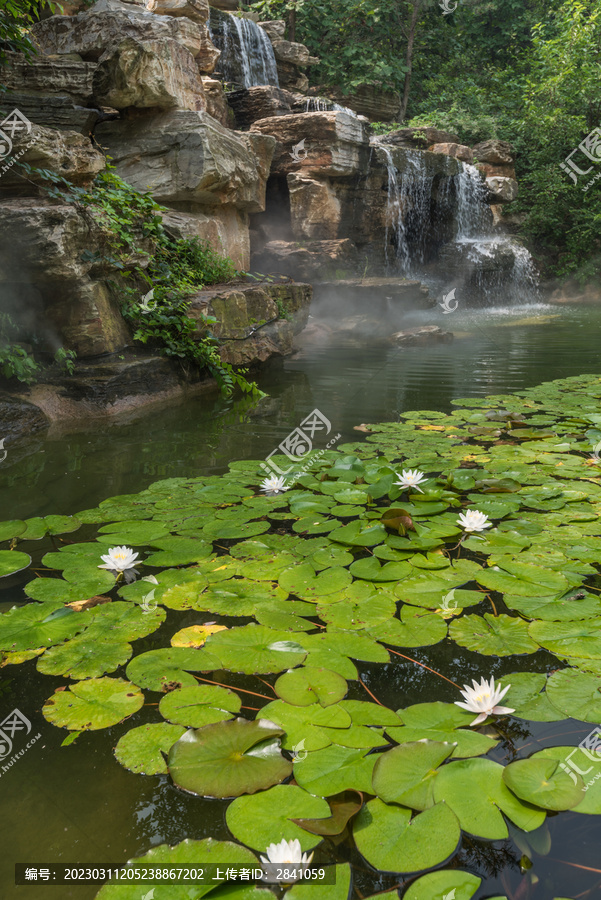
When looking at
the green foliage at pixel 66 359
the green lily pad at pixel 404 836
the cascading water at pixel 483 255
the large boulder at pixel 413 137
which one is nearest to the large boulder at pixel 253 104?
the large boulder at pixel 413 137

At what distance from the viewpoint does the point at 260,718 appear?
1030 mm

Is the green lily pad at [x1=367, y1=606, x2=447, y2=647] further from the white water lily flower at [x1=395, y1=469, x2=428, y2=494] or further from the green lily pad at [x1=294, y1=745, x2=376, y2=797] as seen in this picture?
the white water lily flower at [x1=395, y1=469, x2=428, y2=494]

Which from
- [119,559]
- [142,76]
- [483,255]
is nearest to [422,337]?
[142,76]

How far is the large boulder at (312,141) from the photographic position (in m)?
7.88

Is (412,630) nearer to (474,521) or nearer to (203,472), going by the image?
(474,521)

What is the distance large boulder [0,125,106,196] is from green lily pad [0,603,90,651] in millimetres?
2976

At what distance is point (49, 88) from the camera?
414cm

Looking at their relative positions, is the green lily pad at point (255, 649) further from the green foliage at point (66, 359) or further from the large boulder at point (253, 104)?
the large boulder at point (253, 104)

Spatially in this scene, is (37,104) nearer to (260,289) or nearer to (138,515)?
(260,289)


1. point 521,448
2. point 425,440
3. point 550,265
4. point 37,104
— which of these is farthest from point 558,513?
point 550,265

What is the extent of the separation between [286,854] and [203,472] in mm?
1959

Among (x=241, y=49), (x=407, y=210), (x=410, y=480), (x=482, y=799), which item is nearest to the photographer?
(x=482, y=799)

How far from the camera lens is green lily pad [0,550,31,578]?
1.65 meters

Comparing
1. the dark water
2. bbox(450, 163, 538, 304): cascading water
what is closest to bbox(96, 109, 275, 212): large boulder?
the dark water
